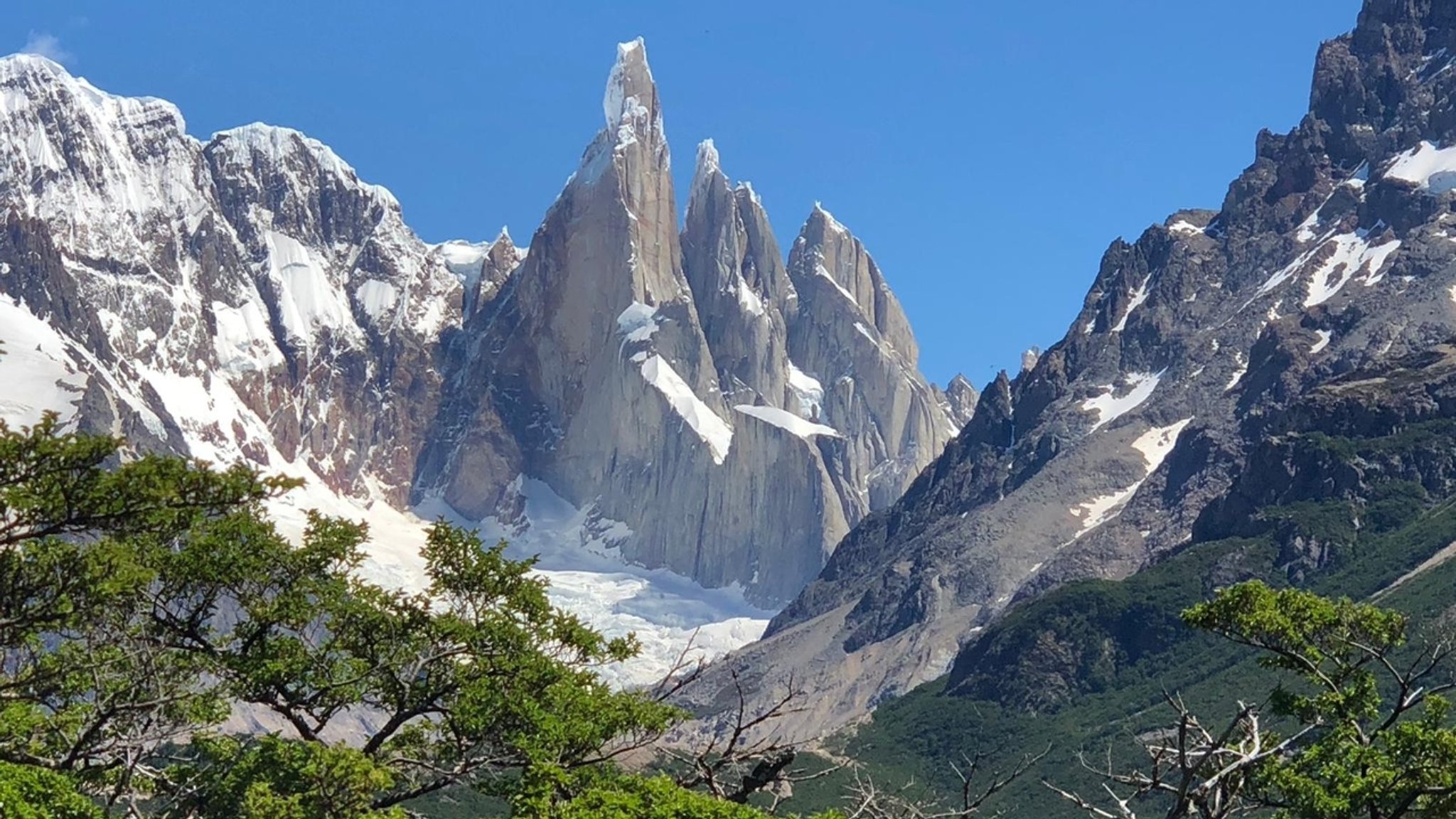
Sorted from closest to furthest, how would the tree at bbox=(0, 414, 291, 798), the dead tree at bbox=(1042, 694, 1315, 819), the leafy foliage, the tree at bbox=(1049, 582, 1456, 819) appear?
the dead tree at bbox=(1042, 694, 1315, 819) → the leafy foliage → the tree at bbox=(1049, 582, 1456, 819) → the tree at bbox=(0, 414, 291, 798)

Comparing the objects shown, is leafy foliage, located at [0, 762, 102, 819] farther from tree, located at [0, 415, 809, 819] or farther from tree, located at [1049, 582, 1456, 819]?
tree, located at [1049, 582, 1456, 819]

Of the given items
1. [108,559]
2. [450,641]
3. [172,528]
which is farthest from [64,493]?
[450,641]

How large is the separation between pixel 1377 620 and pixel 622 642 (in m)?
14.7

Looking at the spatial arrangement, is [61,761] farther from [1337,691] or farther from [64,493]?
[1337,691]

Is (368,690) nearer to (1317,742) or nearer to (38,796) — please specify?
(38,796)

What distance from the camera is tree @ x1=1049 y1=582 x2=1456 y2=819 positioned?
22.9m

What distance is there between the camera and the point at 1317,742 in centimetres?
2900

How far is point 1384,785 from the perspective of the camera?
25.4 m

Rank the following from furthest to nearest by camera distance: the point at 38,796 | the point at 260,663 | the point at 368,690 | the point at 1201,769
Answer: the point at 368,690 < the point at 260,663 < the point at 1201,769 < the point at 38,796

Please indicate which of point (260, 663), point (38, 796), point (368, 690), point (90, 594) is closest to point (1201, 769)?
point (368, 690)

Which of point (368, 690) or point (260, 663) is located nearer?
point (260, 663)

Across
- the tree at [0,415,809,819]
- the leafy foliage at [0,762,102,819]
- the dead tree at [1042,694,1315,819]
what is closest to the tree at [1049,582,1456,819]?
the dead tree at [1042,694,1315,819]

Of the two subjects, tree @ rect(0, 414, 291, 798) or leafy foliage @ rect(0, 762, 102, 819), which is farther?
tree @ rect(0, 414, 291, 798)

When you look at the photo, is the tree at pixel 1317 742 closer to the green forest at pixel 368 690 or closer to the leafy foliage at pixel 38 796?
the green forest at pixel 368 690
